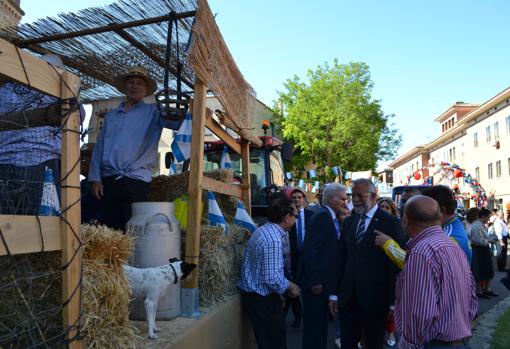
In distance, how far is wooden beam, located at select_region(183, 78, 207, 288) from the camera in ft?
12.7

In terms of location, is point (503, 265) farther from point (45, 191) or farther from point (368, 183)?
point (45, 191)

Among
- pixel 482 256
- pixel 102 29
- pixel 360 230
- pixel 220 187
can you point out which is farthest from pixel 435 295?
pixel 482 256

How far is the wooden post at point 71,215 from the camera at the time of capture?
2.16 metres

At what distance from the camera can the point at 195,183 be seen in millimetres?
3902

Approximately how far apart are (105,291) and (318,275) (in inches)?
103

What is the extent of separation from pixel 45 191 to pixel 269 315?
2626 mm

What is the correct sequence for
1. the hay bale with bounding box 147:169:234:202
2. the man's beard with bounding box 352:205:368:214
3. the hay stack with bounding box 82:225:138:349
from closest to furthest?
the hay stack with bounding box 82:225:138:349 < the man's beard with bounding box 352:205:368:214 < the hay bale with bounding box 147:169:234:202

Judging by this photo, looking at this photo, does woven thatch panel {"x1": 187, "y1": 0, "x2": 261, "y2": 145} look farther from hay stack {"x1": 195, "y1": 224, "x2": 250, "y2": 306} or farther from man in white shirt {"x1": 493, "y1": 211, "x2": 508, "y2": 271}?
man in white shirt {"x1": 493, "y1": 211, "x2": 508, "y2": 271}

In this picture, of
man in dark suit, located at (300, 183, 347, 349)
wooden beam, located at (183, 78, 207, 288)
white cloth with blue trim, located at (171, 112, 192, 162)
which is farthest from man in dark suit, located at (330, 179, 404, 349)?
white cloth with blue trim, located at (171, 112, 192, 162)

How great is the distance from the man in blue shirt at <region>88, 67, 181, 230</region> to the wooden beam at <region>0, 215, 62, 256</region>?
202cm

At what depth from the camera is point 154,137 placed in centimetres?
428

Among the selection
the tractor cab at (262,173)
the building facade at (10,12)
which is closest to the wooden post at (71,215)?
the tractor cab at (262,173)

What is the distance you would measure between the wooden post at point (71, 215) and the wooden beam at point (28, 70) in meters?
0.06

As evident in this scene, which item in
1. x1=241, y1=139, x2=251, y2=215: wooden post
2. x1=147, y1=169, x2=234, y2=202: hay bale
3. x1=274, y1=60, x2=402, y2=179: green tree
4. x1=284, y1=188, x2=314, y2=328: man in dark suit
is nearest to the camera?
x1=147, y1=169, x2=234, y2=202: hay bale
